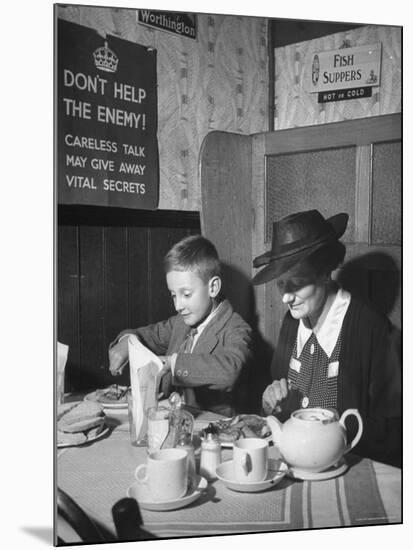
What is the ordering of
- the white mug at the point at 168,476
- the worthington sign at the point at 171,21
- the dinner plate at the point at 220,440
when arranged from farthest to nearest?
the worthington sign at the point at 171,21, the dinner plate at the point at 220,440, the white mug at the point at 168,476

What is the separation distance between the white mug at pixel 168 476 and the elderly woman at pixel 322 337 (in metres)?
0.33

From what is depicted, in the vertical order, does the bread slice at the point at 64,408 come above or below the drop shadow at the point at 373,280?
below

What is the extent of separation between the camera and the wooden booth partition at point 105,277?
5.02 feet

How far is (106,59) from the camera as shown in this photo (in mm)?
1538

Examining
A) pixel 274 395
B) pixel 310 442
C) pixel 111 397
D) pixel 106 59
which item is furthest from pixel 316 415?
pixel 106 59

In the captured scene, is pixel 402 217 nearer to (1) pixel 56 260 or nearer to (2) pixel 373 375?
(2) pixel 373 375

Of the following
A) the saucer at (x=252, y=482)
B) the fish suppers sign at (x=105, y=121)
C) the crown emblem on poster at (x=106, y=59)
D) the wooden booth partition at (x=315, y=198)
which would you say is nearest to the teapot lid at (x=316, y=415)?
the saucer at (x=252, y=482)

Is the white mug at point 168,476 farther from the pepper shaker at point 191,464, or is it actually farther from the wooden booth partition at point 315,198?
the wooden booth partition at point 315,198

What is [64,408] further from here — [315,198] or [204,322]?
[315,198]

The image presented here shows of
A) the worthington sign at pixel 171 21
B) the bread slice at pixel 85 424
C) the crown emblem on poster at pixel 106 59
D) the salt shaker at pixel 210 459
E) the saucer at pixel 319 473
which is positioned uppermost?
the worthington sign at pixel 171 21

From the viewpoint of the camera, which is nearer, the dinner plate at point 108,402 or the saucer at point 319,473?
the saucer at point 319,473

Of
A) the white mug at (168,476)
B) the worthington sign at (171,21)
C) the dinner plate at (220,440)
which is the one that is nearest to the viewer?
the white mug at (168,476)

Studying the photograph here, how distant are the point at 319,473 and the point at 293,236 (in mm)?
523

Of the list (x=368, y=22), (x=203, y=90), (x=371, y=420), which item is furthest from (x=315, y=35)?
(x=371, y=420)
